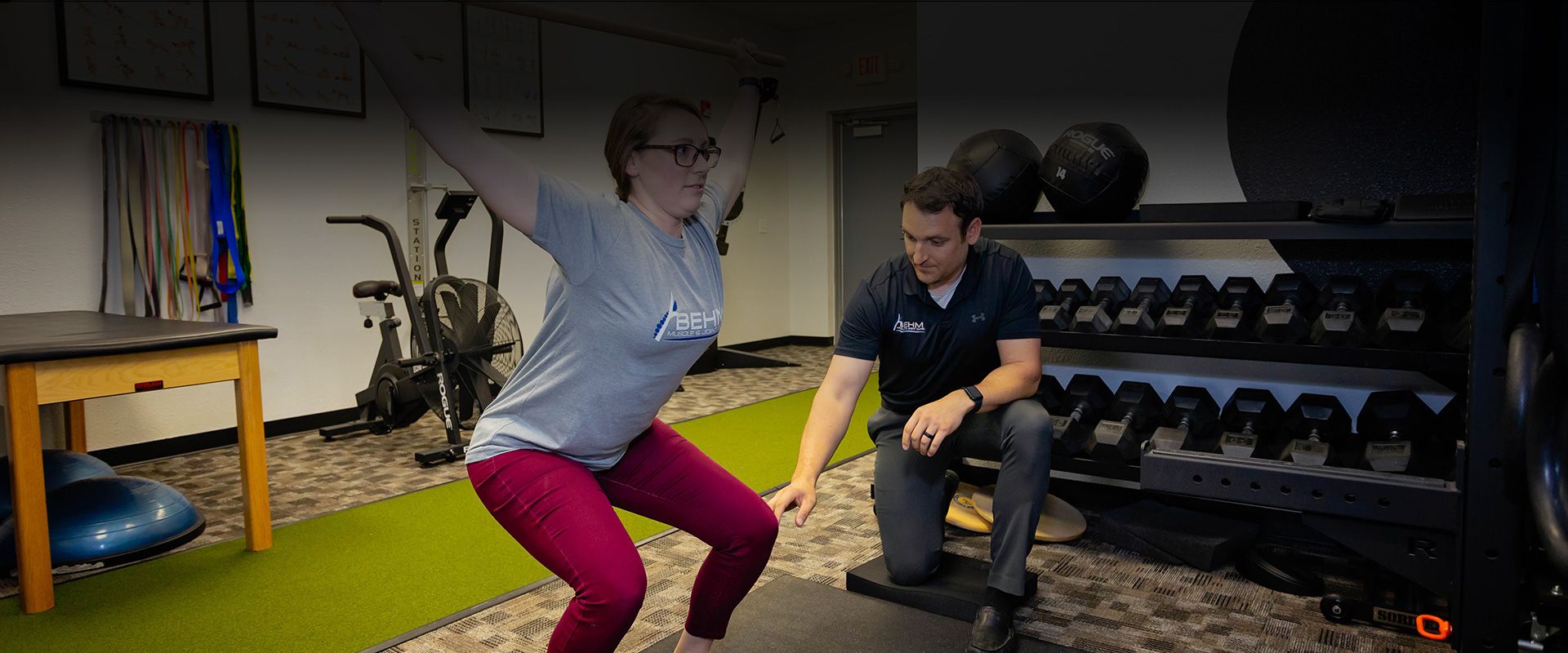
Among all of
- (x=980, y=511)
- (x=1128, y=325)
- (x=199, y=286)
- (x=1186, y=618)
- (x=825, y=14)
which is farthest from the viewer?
(x=825, y=14)

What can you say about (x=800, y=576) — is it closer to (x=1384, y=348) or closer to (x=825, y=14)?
(x=1384, y=348)

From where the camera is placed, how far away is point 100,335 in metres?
2.58

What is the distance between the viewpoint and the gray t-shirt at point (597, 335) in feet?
4.91

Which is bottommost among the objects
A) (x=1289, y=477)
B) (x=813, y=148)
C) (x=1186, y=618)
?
(x=1186, y=618)

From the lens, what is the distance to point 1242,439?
249 centimetres

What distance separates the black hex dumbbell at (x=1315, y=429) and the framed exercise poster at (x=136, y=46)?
4401 millimetres

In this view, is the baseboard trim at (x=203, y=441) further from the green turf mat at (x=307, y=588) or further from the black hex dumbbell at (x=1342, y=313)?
the black hex dumbbell at (x=1342, y=313)

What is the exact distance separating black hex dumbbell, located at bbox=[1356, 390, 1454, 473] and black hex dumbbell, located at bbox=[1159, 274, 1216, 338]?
48 cm

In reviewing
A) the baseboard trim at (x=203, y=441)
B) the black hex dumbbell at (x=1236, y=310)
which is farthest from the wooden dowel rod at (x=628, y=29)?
the baseboard trim at (x=203, y=441)

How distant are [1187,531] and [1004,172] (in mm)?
1172

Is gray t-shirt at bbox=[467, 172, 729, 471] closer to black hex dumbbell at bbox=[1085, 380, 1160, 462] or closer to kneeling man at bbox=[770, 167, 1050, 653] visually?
kneeling man at bbox=[770, 167, 1050, 653]

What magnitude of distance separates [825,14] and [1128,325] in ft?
16.7

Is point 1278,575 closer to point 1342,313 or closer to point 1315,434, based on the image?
point 1315,434

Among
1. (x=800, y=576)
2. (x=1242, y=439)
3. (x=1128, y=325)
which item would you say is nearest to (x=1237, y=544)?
(x=1242, y=439)
